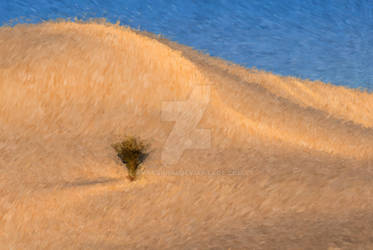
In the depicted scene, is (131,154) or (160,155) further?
(160,155)

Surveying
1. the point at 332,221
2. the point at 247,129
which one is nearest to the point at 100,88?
the point at 247,129

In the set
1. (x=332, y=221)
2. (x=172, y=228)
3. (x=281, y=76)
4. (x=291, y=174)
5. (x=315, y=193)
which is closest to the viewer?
(x=332, y=221)

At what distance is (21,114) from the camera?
45.2 feet

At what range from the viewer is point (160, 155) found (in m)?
11.3

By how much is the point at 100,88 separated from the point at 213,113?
136 inches

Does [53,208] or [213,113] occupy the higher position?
[213,113]

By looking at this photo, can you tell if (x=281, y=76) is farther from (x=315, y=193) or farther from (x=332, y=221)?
(x=332, y=221)

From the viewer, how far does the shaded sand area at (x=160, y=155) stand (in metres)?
7.51

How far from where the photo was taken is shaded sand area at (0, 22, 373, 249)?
24.6 feet

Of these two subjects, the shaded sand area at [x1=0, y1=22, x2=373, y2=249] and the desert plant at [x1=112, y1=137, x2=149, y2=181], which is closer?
the shaded sand area at [x1=0, y1=22, x2=373, y2=249]

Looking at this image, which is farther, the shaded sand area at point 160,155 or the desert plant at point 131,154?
the desert plant at point 131,154

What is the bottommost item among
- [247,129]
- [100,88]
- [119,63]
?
[247,129]

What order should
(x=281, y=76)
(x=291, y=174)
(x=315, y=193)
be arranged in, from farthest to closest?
(x=281, y=76)
(x=291, y=174)
(x=315, y=193)

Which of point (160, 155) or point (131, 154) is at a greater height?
point (160, 155)
